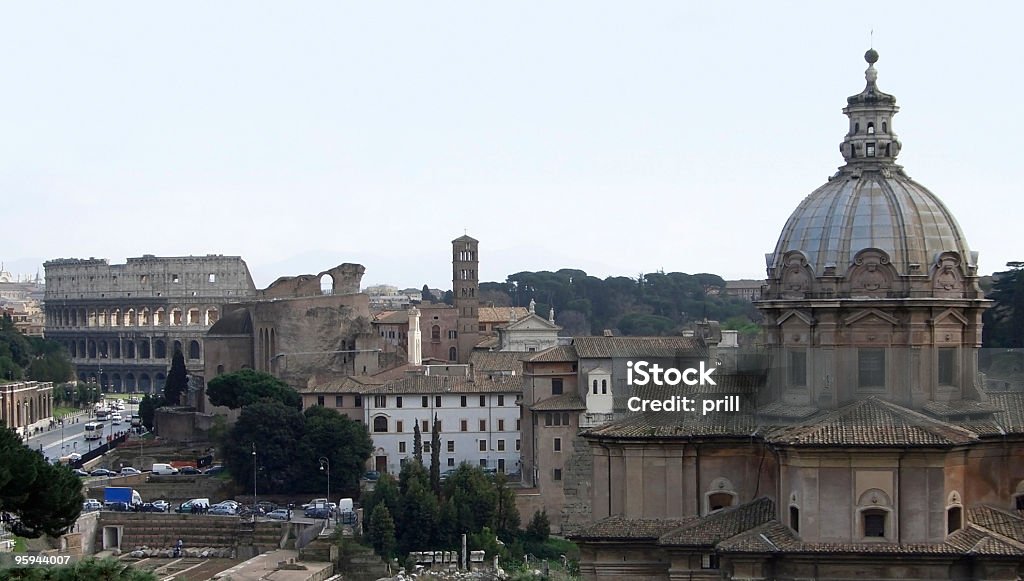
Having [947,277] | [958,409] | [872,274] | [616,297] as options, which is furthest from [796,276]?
[616,297]

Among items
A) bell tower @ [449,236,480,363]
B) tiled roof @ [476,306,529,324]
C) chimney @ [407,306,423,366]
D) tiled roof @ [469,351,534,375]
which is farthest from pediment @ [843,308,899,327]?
tiled roof @ [476,306,529,324]

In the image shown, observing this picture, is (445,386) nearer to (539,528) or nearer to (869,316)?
(539,528)

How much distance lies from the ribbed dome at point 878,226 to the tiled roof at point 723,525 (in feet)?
12.6

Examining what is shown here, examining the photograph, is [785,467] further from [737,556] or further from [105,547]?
[105,547]

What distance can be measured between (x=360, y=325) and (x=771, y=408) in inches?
1888

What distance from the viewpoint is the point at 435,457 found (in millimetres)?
57375

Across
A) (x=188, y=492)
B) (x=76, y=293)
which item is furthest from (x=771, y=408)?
(x=76, y=293)

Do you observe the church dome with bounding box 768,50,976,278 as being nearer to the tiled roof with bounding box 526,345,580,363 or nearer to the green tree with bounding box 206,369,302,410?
the tiled roof with bounding box 526,345,580,363

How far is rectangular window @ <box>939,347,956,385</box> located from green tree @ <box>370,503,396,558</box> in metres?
25.8

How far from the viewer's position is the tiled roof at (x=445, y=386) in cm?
6141

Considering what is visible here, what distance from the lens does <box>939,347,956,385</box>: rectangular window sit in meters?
28.2

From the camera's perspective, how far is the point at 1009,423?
2823 cm

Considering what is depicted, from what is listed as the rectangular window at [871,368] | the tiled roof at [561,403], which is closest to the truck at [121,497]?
the tiled roof at [561,403]

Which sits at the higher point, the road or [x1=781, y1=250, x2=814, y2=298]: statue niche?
[x1=781, y1=250, x2=814, y2=298]: statue niche
